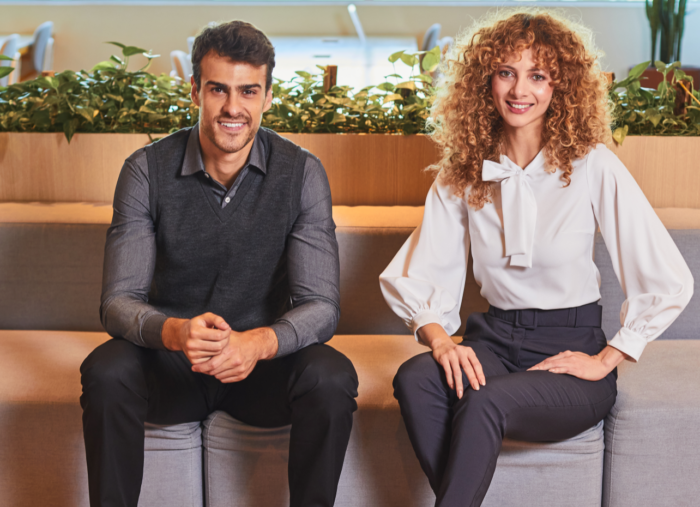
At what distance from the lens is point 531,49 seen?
4.33 ft

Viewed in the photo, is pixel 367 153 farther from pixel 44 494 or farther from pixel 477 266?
pixel 44 494

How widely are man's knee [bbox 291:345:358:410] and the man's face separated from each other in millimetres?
482

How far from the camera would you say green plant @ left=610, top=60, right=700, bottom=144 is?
2.04 metres

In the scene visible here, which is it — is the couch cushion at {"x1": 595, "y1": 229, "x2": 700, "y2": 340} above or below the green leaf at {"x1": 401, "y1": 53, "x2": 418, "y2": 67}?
below

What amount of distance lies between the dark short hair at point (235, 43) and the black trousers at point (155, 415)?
624 mm

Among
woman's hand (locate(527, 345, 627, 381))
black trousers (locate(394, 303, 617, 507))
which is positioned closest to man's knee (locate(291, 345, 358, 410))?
black trousers (locate(394, 303, 617, 507))

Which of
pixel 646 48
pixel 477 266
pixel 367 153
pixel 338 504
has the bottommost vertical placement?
pixel 338 504

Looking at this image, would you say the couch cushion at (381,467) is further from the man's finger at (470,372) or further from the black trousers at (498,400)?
the man's finger at (470,372)

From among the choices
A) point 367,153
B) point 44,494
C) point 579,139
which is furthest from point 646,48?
point 44,494

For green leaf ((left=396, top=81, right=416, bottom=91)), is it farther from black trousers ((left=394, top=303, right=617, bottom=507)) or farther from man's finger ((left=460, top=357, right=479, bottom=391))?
man's finger ((left=460, top=357, right=479, bottom=391))

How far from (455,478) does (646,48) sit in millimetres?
5753

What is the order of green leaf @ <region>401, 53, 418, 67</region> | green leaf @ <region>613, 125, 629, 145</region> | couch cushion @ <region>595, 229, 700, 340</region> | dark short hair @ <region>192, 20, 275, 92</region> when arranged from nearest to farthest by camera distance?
dark short hair @ <region>192, 20, 275, 92</region>
couch cushion @ <region>595, 229, 700, 340</region>
green leaf @ <region>613, 125, 629, 145</region>
green leaf @ <region>401, 53, 418, 67</region>

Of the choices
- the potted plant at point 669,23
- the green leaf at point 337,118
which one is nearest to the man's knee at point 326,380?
the green leaf at point 337,118

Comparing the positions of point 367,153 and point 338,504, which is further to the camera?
point 367,153
